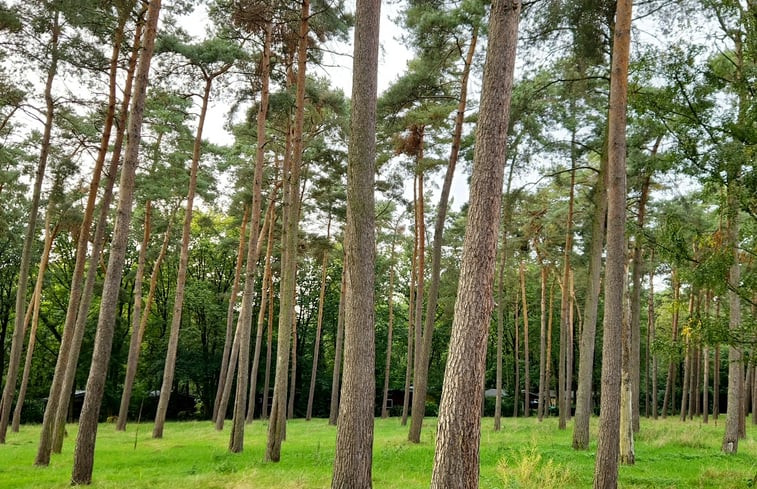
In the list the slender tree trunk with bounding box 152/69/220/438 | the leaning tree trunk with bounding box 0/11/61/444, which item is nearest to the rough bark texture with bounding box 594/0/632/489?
the slender tree trunk with bounding box 152/69/220/438

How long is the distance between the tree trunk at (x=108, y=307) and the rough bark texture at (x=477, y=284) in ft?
19.9

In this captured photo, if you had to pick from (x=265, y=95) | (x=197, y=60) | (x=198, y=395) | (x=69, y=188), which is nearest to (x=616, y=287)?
(x=265, y=95)

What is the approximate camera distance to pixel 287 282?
1056 cm

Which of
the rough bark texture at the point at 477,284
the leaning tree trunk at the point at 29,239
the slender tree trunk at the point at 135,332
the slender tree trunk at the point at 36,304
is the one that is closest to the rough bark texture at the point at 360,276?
the rough bark texture at the point at 477,284

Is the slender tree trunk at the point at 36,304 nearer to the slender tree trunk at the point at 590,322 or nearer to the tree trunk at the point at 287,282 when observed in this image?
the tree trunk at the point at 287,282

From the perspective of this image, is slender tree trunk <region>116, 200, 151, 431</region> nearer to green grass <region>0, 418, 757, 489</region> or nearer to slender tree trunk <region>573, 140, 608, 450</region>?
green grass <region>0, 418, 757, 489</region>

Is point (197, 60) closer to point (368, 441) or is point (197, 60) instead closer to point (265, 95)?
point (265, 95)

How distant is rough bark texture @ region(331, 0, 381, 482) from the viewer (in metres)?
5.86

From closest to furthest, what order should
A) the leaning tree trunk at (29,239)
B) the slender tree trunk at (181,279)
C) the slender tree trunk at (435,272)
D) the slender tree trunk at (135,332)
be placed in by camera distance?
the leaning tree trunk at (29,239) → the slender tree trunk at (435,272) → the slender tree trunk at (181,279) → the slender tree trunk at (135,332)

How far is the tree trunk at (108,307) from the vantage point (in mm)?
8062

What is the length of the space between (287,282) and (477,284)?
6.36 m

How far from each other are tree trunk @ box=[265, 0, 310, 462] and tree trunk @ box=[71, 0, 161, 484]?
2943 mm

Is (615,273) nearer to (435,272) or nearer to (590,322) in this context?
(590,322)

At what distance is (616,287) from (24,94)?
538 inches
